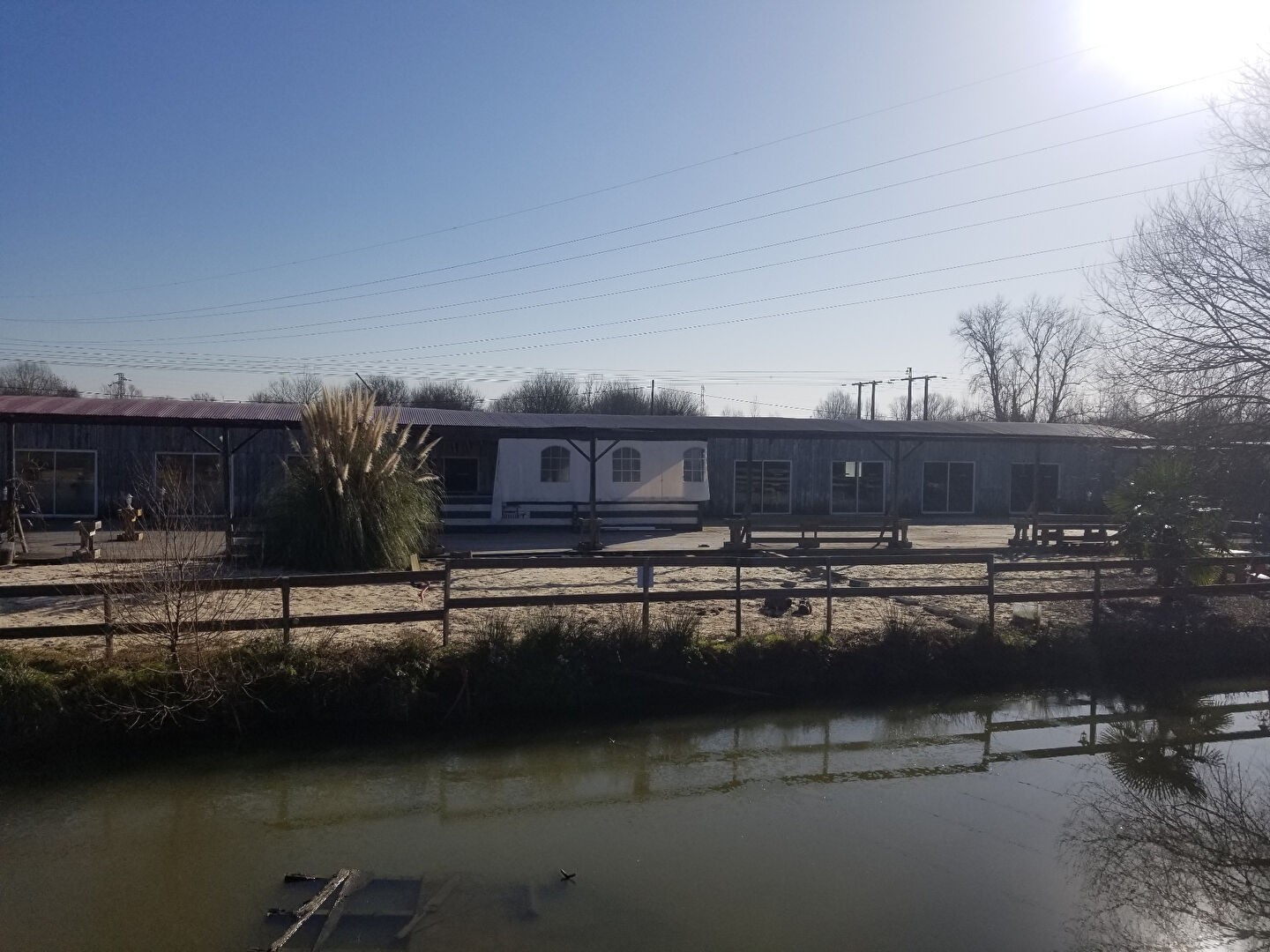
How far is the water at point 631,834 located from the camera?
17.1 ft

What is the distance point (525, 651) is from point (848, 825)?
3463mm

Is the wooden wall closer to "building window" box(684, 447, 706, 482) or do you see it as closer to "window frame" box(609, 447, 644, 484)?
"building window" box(684, 447, 706, 482)

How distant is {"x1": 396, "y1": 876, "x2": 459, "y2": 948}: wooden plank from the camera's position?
505 cm

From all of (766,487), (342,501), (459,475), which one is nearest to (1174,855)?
(342,501)

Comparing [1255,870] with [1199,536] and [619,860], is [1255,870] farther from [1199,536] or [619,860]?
[1199,536]

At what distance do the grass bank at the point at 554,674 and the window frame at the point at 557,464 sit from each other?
11895mm

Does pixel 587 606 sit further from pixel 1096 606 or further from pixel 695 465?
pixel 695 465

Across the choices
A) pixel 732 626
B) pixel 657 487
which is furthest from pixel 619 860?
pixel 657 487

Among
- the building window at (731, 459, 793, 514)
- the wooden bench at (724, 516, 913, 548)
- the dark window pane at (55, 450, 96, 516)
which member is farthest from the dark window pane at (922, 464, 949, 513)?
the dark window pane at (55, 450, 96, 516)

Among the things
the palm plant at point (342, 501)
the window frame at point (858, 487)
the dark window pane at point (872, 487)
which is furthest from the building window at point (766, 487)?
the palm plant at point (342, 501)

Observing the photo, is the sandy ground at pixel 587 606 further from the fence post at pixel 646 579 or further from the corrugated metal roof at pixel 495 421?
the corrugated metal roof at pixel 495 421

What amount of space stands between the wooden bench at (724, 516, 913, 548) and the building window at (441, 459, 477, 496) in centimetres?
748

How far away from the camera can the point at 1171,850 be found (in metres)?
6.32

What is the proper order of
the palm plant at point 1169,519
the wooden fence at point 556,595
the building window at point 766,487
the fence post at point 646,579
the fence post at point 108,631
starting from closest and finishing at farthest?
the fence post at point 108,631 → the wooden fence at point 556,595 → the fence post at point 646,579 → the palm plant at point 1169,519 → the building window at point 766,487
